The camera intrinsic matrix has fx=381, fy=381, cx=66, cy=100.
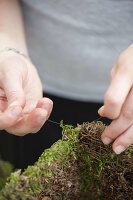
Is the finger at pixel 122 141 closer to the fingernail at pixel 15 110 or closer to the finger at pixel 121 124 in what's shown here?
the finger at pixel 121 124

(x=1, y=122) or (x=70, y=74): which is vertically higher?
(x=1, y=122)

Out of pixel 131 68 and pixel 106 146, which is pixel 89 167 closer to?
pixel 106 146

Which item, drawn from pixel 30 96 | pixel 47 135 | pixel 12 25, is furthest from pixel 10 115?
pixel 47 135

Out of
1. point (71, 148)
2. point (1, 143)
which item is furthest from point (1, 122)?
point (1, 143)

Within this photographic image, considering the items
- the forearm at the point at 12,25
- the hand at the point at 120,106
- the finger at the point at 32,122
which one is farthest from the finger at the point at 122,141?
the forearm at the point at 12,25

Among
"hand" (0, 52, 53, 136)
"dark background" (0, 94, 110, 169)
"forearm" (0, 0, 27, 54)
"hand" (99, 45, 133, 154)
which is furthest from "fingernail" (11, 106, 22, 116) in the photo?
"dark background" (0, 94, 110, 169)

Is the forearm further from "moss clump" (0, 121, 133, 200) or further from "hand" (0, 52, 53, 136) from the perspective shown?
"moss clump" (0, 121, 133, 200)

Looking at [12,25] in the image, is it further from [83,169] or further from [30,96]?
[83,169]
